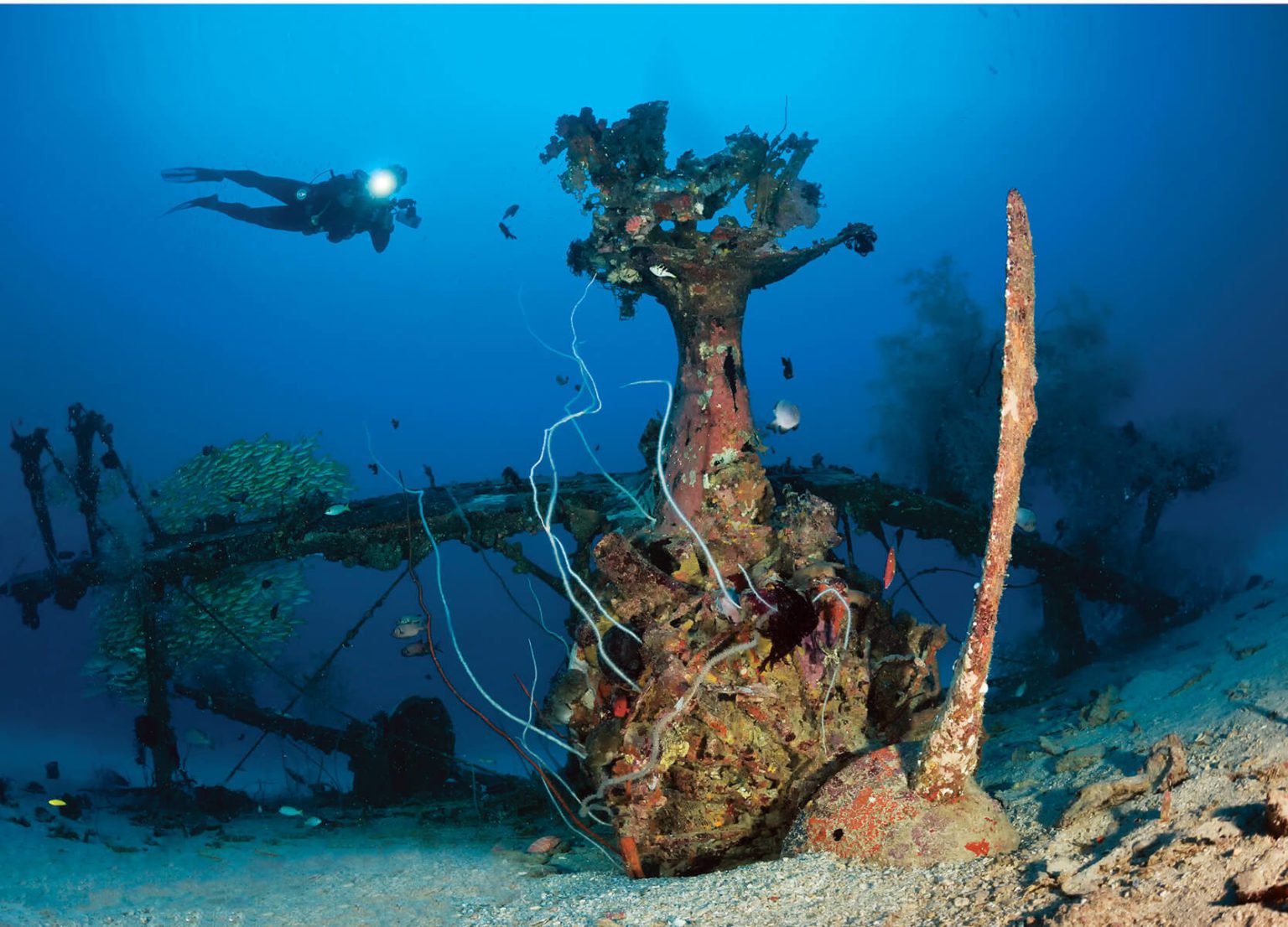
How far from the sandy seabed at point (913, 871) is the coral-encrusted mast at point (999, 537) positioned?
1.50 ft

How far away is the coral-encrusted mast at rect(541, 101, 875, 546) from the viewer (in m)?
5.77

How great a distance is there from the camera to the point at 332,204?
1224 cm

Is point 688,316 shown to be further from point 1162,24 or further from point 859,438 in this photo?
point 859,438

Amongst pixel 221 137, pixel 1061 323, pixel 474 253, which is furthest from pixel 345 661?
pixel 1061 323

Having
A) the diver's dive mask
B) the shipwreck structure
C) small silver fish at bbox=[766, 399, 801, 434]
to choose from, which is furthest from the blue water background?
A: small silver fish at bbox=[766, 399, 801, 434]

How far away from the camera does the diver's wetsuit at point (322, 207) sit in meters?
11.9

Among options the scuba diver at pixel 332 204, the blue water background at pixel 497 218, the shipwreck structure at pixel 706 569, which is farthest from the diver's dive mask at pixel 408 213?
the blue water background at pixel 497 218

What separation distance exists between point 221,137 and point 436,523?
253ft

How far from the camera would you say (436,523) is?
8148mm

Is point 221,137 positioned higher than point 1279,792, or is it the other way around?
point 221,137

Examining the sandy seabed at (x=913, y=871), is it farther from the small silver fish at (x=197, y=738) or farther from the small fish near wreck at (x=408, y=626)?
the small fish near wreck at (x=408, y=626)

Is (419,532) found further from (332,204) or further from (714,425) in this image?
(332,204)

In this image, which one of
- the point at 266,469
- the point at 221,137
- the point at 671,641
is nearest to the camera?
the point at 671,641

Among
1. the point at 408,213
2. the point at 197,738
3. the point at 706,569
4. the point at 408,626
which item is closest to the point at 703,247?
the point at 706,569
